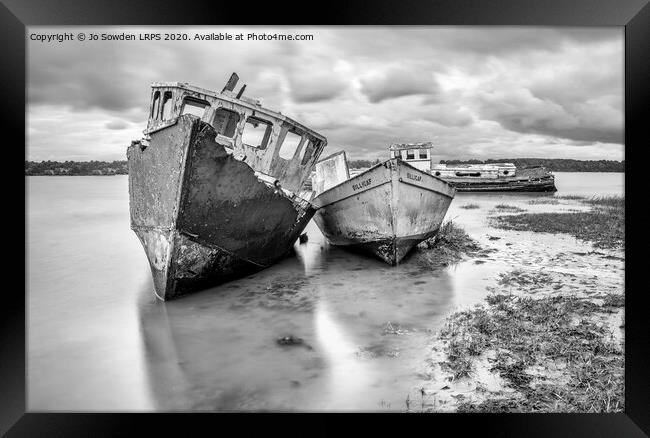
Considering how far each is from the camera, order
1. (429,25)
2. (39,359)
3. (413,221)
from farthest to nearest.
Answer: (413,221) < (39,359) < (429,25)

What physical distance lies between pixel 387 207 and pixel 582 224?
25.3 feet

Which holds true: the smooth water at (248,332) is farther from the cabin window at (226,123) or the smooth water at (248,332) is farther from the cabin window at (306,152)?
the cabin window at (226,123)

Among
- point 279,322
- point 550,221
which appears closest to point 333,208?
point 279,322

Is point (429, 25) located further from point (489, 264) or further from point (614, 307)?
point (489, 264)

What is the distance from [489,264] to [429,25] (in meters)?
6.21

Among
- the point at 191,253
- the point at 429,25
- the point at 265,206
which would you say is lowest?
the point at 191,253

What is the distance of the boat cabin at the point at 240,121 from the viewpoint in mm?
8156

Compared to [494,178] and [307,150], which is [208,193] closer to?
[307,150]

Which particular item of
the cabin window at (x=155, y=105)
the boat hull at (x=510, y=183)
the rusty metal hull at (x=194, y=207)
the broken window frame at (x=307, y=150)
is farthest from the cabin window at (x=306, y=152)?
the boat hull at (x=510, y=183)

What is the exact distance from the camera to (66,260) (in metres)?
10.0

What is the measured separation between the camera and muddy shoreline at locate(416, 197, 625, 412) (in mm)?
3779

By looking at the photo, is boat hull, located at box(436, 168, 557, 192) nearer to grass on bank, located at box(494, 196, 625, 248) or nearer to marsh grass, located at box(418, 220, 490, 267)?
grass on bank, located at box(494, 196, 625, 248)

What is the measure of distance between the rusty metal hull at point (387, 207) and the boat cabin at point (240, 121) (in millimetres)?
1268

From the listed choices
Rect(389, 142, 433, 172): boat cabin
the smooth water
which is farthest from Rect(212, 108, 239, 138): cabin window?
Rect(389, 142, 433, 172): boat cabin
